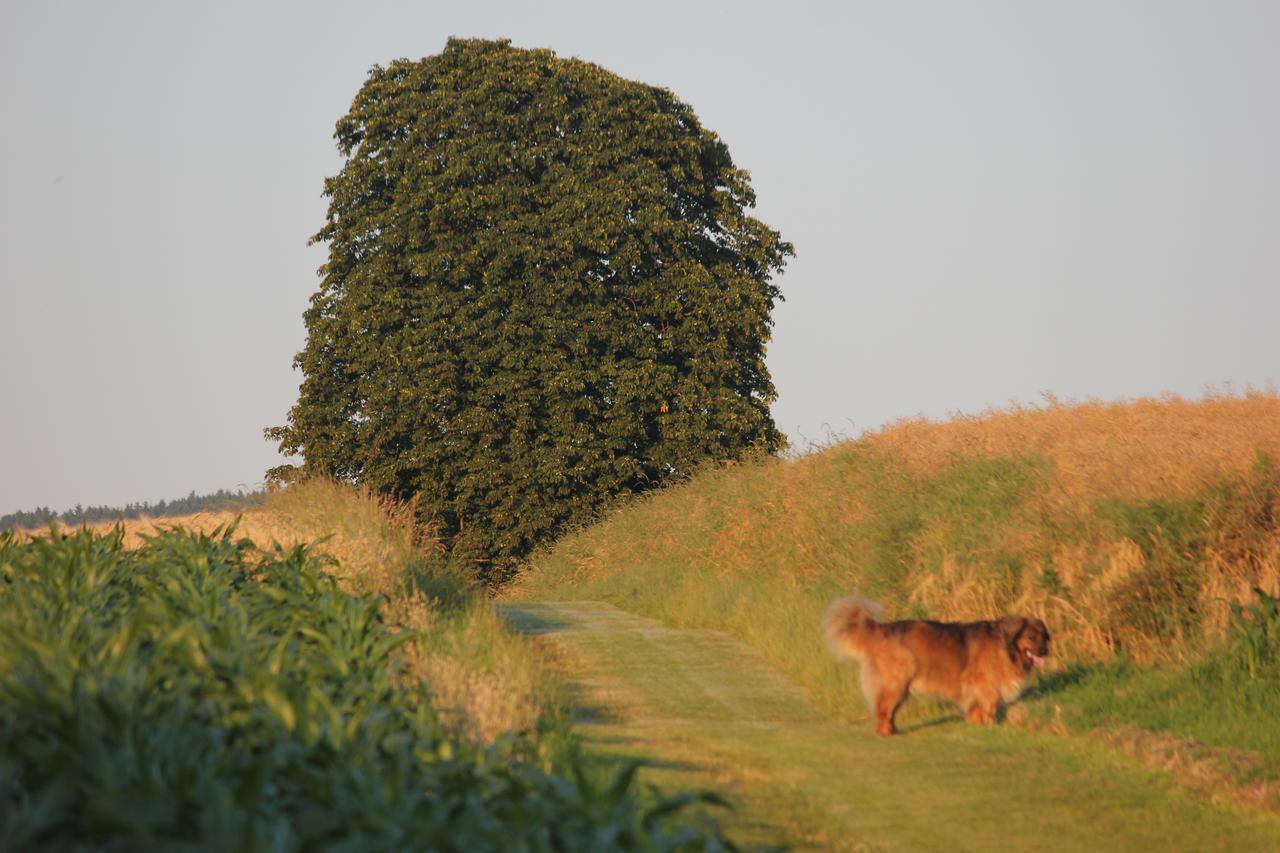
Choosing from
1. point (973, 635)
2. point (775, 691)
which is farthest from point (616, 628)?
point (973, 635)

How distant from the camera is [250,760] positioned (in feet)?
21.9

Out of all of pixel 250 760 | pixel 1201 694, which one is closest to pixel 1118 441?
pixel 1201 694

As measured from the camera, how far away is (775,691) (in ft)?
47.2

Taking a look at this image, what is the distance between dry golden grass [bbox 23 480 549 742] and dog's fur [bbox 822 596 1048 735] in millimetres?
2714

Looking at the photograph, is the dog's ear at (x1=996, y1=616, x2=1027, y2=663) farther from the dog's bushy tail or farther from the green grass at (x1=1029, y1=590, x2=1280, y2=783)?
the dog's bushy tail

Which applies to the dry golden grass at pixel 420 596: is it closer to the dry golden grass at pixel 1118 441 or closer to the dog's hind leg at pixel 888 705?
the dog's hind leg at pixel 888 705

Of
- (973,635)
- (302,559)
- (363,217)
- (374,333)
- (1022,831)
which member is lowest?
(1022,831)

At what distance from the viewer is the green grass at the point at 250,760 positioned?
575cm

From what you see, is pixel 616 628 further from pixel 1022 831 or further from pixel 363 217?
pixel 363 217

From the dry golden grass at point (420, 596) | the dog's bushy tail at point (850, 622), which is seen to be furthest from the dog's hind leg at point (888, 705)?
the dry golden grass at point (420, 596)

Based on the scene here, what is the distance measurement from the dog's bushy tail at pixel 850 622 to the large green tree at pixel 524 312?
20235 millimetres

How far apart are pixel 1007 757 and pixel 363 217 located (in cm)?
2695

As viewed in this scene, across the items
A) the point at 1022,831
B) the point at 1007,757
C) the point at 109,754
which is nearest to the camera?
the point at 109,754

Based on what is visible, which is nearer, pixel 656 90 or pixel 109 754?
pixel 109 754
